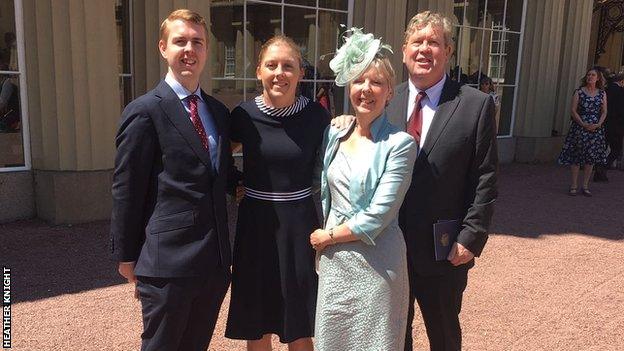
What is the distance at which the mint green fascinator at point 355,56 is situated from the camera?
211 cm

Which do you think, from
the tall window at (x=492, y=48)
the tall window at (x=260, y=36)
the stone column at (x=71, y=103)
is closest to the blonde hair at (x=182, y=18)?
the stone column at (x=71, y=103)

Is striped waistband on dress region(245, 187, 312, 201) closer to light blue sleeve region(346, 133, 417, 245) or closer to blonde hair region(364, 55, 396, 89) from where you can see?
light blue sleeve region(346, 133, 417, 245)

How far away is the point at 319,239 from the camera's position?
2225 millimetres

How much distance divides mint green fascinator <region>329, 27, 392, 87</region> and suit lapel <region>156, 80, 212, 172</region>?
0.62 meters

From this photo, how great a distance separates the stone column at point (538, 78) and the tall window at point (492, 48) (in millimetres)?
174

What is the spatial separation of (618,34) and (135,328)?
18.6 meters

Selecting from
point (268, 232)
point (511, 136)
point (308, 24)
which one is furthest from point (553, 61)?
point (268, 232)

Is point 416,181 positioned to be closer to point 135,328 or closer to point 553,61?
point 135,328

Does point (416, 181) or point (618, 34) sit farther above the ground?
point (618, 34)

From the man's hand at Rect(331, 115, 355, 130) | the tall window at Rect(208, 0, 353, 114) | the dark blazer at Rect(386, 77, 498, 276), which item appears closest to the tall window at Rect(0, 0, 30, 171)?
the tall window at Rect(208, 0, 353, 114)

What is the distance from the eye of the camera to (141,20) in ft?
19.6

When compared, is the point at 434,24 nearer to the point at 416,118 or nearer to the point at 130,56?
the point at 416,118

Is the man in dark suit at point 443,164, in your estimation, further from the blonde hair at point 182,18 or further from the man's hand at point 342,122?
the blonde hair at point 182,18

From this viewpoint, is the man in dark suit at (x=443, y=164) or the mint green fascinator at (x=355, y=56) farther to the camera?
the man in dark suit at (x=443, y=164)
